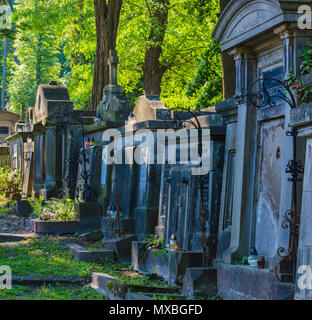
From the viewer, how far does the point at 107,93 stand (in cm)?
1524

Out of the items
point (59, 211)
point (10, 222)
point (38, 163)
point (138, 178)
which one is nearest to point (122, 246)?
point (138, 178)

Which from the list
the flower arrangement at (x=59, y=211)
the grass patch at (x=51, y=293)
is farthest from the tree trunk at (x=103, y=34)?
the grass patch at (x=51, y=293)

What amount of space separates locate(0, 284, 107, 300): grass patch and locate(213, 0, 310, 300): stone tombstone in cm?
181

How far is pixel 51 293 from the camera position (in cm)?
811

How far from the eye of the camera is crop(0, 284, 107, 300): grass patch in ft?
25.5

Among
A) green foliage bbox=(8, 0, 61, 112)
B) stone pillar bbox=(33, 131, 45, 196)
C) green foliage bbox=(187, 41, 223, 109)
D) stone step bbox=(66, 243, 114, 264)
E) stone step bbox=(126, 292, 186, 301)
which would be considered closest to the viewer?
stone step bbox=(126, 292, 186, 301)

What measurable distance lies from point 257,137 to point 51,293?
3325 millimetres

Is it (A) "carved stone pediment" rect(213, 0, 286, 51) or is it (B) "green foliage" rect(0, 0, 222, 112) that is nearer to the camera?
(A) "carved stone pediment" rect(213, 0, 286, 51)

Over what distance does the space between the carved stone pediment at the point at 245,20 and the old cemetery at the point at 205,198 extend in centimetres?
2

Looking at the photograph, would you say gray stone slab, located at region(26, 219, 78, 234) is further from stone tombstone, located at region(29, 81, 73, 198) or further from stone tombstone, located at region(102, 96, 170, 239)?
stone tombstone, located at region(29, 81, 73, 198)

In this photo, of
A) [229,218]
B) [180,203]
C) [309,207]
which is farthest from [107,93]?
[309,207]

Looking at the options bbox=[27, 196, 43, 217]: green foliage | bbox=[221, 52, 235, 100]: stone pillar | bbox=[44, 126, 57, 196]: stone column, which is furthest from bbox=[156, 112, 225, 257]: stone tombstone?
bbox=[44, 126, 57, 196]: stone column

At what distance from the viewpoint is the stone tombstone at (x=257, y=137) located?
23.5 feet

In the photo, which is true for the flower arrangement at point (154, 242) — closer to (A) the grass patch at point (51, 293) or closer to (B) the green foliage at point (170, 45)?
(A) the grass patch at point (51, 293)
